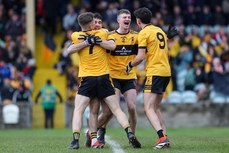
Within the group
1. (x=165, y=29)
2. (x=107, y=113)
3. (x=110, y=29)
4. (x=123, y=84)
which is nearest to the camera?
(x=107, y=113)

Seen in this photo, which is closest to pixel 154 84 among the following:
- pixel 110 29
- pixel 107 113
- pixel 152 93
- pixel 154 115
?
pixel 152 93

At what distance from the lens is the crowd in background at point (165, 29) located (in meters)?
28.5

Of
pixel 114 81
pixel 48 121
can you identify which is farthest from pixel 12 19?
pixel 114 81

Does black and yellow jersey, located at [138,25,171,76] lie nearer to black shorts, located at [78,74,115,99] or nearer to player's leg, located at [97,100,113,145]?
black shorts, located at [78,74,115,99]

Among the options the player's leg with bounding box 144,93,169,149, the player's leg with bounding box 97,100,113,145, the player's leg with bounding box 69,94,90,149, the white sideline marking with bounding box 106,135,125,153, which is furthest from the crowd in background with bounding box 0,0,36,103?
the player's leg with bounding box 144,93,169,149

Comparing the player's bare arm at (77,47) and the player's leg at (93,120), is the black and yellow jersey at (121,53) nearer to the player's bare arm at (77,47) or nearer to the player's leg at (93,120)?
the player's leg at (93,120)

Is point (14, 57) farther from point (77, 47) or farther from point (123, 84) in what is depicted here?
point (77, 47)

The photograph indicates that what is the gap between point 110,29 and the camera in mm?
29094

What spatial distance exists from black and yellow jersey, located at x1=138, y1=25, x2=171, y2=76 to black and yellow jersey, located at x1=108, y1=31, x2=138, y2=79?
60 centimetres

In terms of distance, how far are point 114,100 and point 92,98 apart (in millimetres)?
444

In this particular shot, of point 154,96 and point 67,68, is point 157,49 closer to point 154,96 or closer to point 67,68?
point 154,96

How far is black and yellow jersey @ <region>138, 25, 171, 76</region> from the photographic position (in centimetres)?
1424

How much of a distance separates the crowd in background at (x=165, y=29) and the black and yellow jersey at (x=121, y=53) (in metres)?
12.5

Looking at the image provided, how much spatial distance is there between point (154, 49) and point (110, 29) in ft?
48.7
